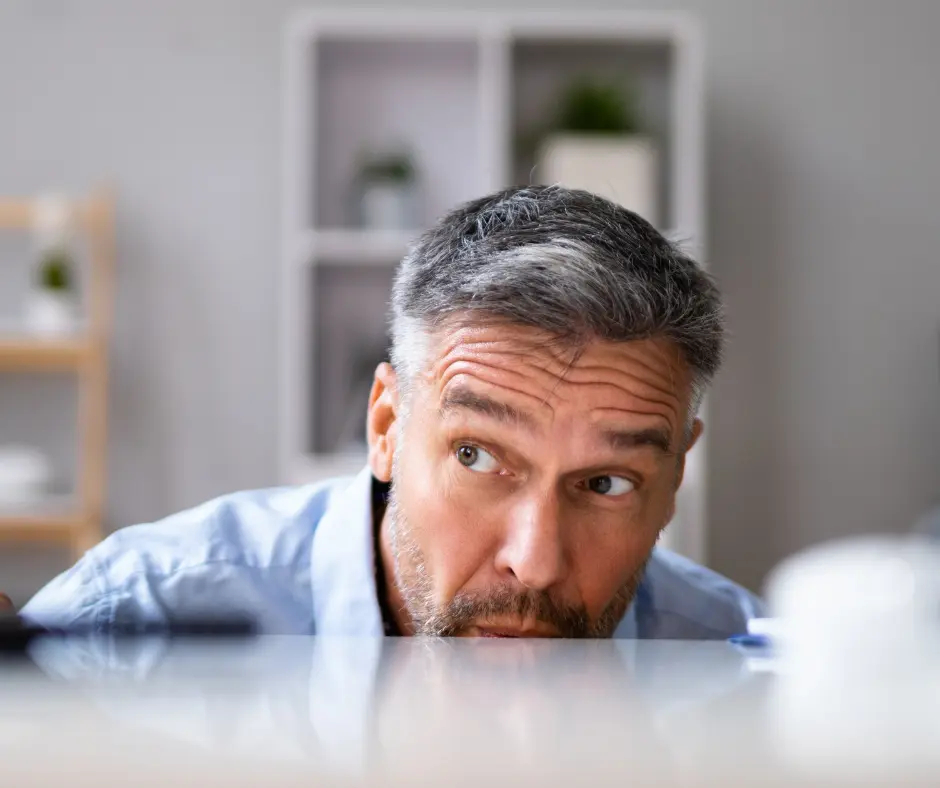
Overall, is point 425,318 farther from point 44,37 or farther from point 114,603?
point 44,37

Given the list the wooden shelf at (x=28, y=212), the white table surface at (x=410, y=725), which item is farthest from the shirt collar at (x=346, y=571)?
the wooden shelf at (x=28, y=212)

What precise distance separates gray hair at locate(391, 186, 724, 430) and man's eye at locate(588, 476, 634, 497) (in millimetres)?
134

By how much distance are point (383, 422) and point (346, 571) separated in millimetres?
178

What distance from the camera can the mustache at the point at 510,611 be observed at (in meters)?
0.98

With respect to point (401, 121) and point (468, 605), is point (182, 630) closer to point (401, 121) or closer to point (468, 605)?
point (468, 605)

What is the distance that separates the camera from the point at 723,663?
19.9 inches

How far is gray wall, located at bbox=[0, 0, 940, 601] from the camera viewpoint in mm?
3428

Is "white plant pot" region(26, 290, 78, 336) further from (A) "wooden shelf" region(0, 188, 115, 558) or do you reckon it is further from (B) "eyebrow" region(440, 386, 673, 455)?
(B) "eyebrow" region(440, 386, 673, 455)

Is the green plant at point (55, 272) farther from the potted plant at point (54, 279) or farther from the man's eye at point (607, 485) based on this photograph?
the man's eye at point (607, 485)

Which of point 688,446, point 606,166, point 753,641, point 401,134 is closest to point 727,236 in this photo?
point 606,166

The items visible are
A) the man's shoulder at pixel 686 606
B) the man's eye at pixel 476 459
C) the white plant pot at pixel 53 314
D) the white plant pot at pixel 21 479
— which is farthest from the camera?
the white plant pot at pixel 53 314

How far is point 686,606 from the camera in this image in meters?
1.55

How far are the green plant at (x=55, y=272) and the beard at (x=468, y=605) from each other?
220 centimetres

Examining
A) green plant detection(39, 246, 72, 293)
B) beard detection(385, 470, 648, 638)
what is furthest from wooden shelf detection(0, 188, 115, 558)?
beard detection(385, 470, 648, 638)
